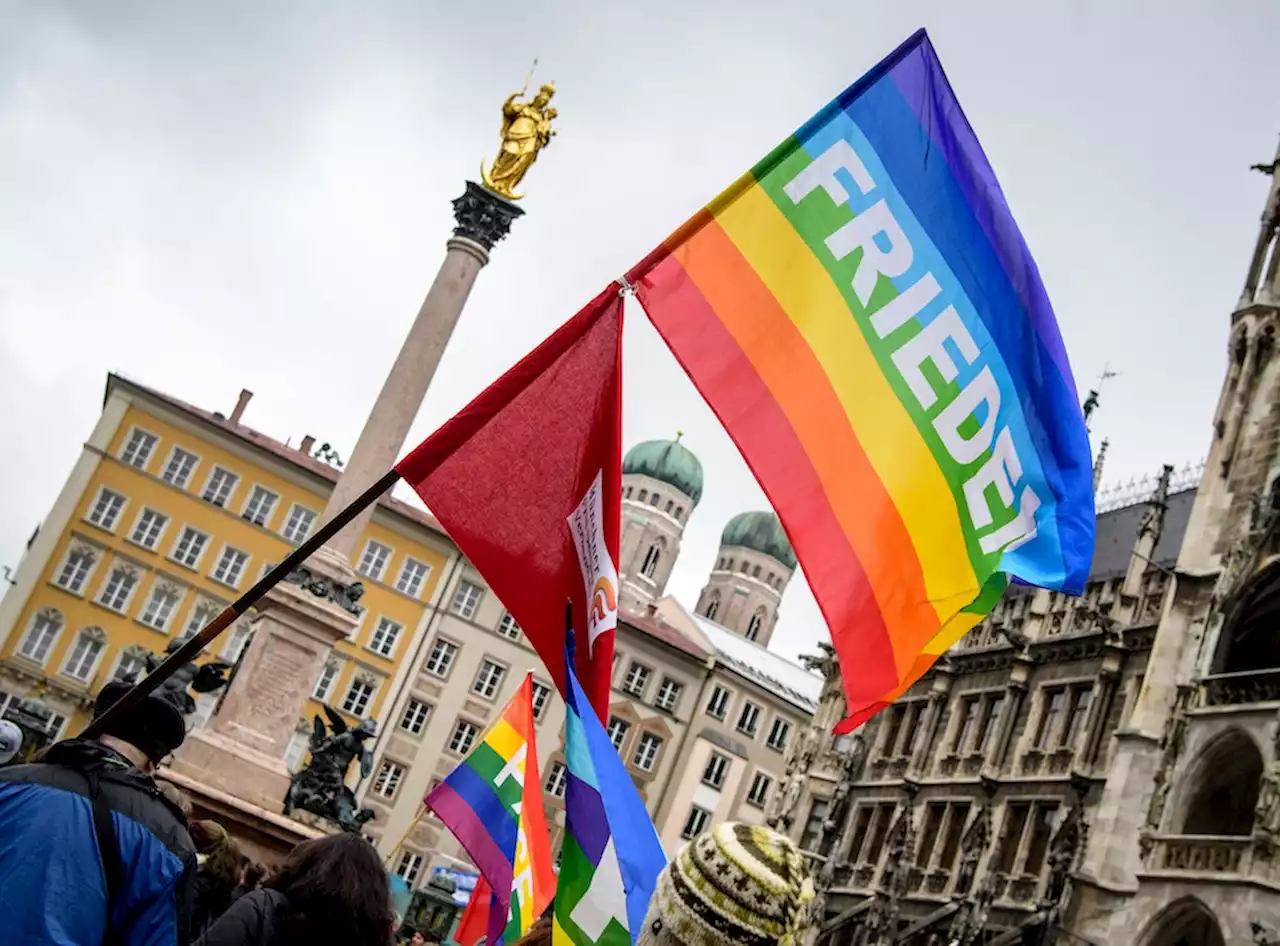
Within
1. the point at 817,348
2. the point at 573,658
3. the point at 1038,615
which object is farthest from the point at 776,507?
the point at 1038,615

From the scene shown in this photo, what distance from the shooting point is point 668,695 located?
6762cm

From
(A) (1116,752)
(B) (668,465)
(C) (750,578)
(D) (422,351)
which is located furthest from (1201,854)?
(C) (750,578)

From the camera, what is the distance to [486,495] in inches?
249

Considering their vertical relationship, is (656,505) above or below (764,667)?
above

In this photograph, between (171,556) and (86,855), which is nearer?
(86,855)

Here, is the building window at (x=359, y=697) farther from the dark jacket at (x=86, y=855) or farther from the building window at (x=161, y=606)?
the dark jacket at (x=86, y=855)

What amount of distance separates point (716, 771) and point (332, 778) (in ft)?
157

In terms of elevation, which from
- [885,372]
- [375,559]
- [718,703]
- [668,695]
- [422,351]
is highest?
[718,703]

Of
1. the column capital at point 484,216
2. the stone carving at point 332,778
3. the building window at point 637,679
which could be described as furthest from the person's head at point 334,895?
the building window at point 637,679

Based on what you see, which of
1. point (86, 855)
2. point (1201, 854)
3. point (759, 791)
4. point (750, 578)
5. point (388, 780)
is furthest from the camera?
point (750, 578)

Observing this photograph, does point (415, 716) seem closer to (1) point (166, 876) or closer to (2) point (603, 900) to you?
(2) point (603, 900)

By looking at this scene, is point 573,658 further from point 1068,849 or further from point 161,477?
point 161,477

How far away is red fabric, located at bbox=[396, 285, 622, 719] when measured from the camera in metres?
6.26

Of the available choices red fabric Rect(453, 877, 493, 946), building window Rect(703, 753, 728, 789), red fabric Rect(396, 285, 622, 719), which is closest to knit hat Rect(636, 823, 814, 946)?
red fabric Rect(396, 285, 622, 719)
